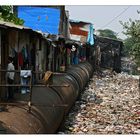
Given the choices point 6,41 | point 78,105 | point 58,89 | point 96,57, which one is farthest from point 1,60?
point 96,57

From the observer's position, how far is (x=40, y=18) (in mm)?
23062

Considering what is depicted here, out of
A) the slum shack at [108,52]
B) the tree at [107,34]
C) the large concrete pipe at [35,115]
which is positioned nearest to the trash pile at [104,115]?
the large concrete pipe at [35,115]

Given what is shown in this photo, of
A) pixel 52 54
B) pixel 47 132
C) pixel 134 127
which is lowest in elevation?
pixel 134 127

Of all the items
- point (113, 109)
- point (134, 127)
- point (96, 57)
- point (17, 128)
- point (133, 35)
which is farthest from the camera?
point (96, 57)

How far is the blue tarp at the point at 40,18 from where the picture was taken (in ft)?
75.2

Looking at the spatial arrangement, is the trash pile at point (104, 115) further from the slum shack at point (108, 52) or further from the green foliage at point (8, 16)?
the slum shack at point (108, 52)

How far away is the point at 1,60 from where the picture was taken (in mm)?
10289

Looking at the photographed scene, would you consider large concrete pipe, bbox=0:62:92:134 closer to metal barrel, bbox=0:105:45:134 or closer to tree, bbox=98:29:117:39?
metal barrel, bbox=0:105:45:134

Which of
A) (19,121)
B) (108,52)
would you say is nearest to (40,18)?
(19,121)

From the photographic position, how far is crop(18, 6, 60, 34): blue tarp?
75.2ft

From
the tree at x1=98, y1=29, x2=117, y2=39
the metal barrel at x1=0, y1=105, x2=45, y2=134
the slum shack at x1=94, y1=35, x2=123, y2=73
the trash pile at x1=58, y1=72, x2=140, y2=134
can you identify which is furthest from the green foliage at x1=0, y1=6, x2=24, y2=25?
the tree at x1=98, y1=29, x2=117, y2=39

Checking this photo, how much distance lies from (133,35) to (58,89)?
13.9 m

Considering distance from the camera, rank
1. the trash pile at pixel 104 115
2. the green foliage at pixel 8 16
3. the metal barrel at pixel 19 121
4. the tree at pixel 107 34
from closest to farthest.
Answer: the metal barrel at pixel 19 121
the trash pile at pixel 104 115
the green foliage at pixel 8 16
the tree at pixel 107 34

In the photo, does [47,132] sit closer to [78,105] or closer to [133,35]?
[78,105]
